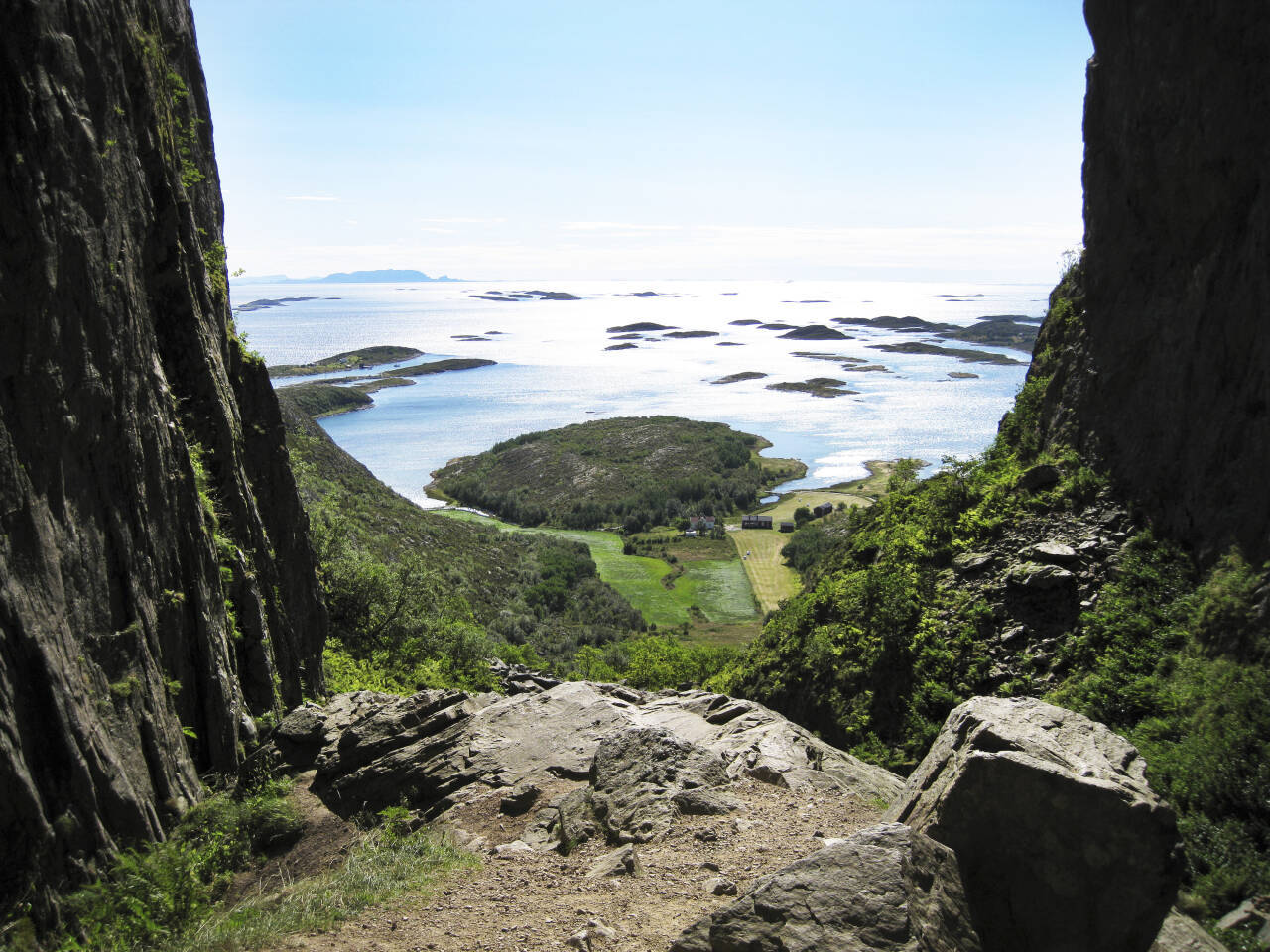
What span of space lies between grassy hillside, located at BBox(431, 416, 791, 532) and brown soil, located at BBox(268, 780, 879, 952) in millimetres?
72059

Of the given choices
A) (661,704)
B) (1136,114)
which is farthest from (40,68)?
(1136,114)

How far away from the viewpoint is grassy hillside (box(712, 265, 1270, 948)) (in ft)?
36.4

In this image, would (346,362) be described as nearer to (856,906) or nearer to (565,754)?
(565,754)

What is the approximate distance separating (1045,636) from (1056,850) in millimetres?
10472

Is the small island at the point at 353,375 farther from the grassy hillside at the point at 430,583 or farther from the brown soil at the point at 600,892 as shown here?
the brown soil at the point at 600,892

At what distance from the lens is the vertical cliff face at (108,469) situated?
866 cm

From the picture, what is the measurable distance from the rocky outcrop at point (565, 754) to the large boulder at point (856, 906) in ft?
11.7

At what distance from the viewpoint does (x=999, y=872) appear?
24.6ft

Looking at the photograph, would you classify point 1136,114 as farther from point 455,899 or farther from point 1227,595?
point 455,899

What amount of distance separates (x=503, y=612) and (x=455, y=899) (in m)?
33.7

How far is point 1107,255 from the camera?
1953 cm

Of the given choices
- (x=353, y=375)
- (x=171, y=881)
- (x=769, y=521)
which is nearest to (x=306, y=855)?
(x=171, y=881)

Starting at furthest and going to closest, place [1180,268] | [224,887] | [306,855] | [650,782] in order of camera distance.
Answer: [1180,268] → [306,855] → [650,782] → [224,887]

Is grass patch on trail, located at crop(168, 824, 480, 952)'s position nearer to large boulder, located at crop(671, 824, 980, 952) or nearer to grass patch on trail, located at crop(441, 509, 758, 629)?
large boulder, located at crop(671, 824, 980, 952)
